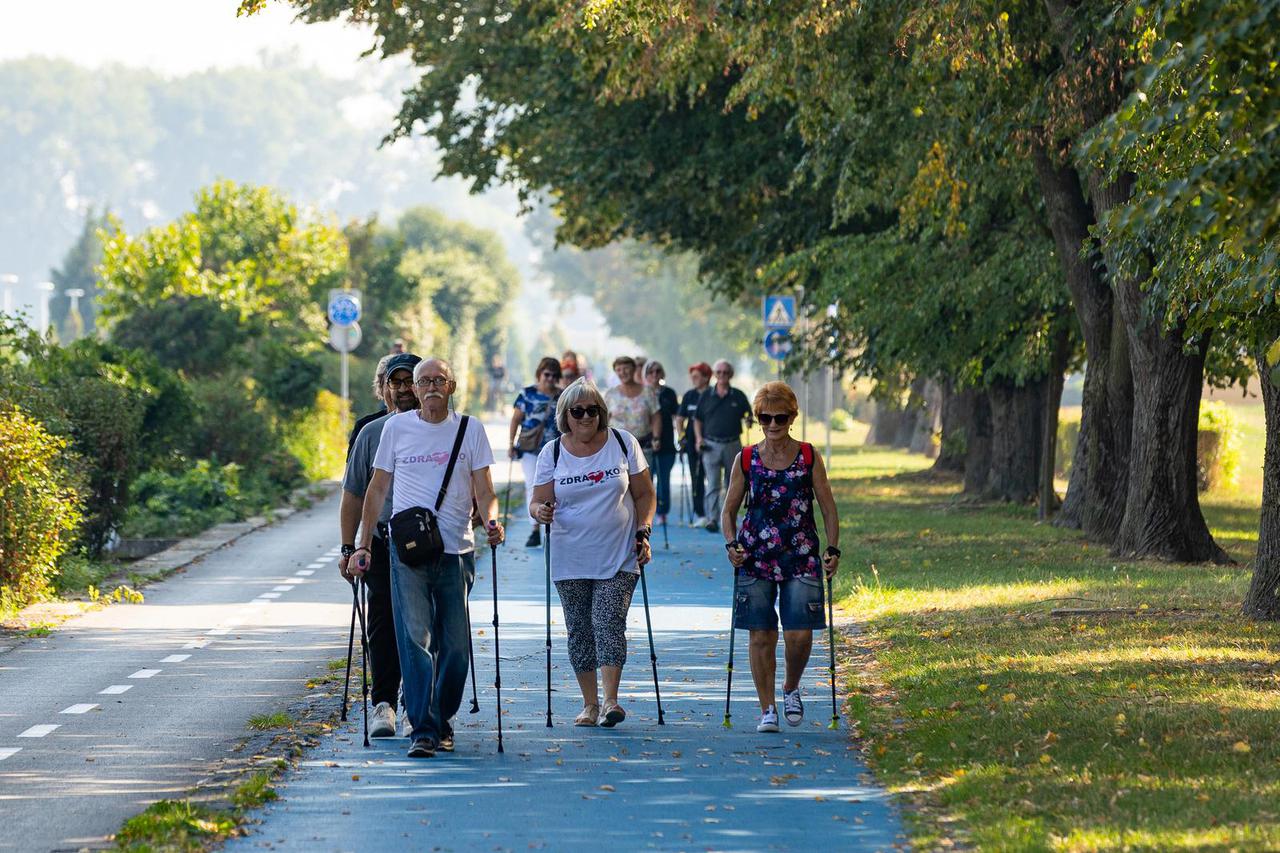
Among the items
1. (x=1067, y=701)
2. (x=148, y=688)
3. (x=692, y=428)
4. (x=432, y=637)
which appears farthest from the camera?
(x=692, y=428)

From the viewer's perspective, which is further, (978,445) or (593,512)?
(978,445)

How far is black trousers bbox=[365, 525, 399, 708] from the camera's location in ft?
32.4

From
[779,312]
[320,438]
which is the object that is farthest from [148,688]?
[320,438]

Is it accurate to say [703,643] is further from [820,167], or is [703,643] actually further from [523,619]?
[820,167]

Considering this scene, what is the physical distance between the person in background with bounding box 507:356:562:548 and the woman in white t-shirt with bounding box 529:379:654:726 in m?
9.07

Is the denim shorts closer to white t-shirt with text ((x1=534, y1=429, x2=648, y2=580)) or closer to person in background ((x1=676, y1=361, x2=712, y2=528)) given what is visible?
white t-shirt with text ((x1=534, y1=429, x2=648, y2=580))

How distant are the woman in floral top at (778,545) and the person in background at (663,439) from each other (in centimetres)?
1089

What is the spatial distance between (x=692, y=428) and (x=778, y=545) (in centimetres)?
1394

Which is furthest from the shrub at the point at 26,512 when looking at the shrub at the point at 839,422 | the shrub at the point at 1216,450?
the shrub at the point at 839,422

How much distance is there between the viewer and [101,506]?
835 inches

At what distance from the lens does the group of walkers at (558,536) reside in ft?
31.1

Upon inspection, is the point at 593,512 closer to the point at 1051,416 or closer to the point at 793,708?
the point at 793,708

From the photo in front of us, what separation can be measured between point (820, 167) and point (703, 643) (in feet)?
33.7

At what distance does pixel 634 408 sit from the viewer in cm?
2062
